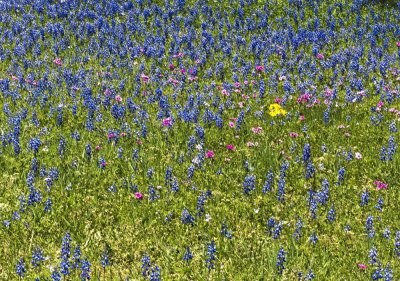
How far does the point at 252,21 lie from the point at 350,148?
812cm

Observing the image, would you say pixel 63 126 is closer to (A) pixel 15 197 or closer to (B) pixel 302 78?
(A) pixel 15 197

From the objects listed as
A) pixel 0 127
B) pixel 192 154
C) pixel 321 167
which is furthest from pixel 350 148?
pixel 0 127

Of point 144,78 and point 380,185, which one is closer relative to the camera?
point 380,185

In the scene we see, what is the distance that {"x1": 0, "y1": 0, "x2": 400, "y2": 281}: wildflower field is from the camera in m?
5.89

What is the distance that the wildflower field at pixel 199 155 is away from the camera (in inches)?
232

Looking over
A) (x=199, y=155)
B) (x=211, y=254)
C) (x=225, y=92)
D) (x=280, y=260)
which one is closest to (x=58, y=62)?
(x=225, y=92)

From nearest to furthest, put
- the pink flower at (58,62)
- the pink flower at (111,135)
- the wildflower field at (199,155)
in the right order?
the wildflower field at (199,155)
the pink flower at (111,135)
the pink flower at (58,62)

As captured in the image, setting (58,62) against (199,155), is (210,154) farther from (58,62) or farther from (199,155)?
(58,62)

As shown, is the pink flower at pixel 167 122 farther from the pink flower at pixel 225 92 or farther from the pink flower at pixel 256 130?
the pink flower at pixel 225 92

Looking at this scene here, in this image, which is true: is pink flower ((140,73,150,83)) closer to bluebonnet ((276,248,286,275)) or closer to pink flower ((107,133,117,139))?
pink flower ((107,133,117,139))

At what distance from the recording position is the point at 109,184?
733cm

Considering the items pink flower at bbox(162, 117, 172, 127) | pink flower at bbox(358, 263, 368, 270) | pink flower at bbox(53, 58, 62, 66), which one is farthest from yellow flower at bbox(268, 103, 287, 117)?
pink flower at bbox(53, 58, 62, 66)

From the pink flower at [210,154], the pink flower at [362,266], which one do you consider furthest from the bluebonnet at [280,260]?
the pink flower at [210,154]

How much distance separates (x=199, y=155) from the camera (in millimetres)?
7746
